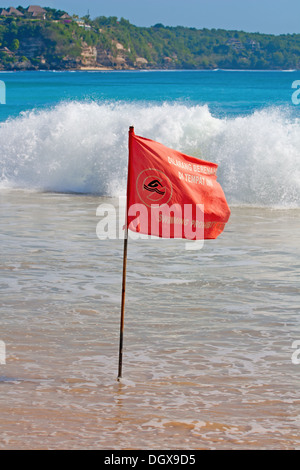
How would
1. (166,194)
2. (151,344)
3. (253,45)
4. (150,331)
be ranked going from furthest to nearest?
(253,45), (150,331), (151,344), (166,194)

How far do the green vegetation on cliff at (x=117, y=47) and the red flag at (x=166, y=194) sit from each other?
466 ft

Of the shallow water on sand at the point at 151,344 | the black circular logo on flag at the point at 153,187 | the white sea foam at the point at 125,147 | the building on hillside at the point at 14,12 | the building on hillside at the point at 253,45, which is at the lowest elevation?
the shallow water on sand at the point at 151,344

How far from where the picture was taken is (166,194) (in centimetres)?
571

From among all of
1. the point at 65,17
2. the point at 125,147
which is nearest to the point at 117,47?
the point at 65,17

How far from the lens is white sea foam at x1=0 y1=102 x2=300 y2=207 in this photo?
1734cm

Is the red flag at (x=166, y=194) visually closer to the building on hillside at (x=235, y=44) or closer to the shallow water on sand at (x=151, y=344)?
the shallow water on sand at (x=151, y=344)

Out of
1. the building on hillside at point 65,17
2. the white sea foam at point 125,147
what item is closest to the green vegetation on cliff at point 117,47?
the building on hillside at point 65,17

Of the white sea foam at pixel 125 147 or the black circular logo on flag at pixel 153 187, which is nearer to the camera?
the black circular logo on flag at pixel 153 187

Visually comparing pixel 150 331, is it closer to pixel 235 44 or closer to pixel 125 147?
pixel 125 147

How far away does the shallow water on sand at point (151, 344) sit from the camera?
5.09m

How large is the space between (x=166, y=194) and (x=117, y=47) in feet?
607

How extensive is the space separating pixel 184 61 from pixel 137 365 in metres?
194

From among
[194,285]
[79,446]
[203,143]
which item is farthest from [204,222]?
[203,143]

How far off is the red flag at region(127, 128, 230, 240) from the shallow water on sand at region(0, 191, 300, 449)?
1185 mm
